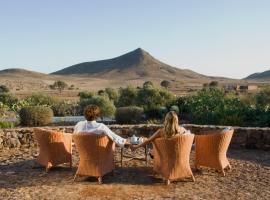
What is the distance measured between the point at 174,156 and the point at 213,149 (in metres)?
1.05

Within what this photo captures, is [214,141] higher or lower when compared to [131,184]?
higher

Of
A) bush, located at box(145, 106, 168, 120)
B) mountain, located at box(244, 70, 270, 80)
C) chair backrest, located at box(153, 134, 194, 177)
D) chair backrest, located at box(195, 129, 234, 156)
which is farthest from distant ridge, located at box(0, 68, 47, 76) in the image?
chair backrest, located at box(153, 134, 194, 177)

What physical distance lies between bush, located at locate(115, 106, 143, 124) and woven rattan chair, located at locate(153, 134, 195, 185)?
1341 centimetres

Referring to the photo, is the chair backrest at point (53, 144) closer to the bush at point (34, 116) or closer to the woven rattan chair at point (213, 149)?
the woven rattan chair at point (213, 149)

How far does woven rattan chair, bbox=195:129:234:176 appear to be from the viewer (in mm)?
8219

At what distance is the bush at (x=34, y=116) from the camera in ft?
63.7

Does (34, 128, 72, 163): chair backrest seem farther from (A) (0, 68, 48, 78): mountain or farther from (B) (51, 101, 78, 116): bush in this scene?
(A) (0, 68, 48, 78): mountain

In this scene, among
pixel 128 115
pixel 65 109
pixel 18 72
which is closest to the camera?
pixel 128 115

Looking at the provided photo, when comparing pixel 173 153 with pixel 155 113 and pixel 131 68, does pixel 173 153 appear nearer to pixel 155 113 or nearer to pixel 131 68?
pixel 155 113

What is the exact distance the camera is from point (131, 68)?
400 feet

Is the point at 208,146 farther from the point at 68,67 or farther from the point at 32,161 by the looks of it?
the point at 68,67


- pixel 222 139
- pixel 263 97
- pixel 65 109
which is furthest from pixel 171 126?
pixel 65 109

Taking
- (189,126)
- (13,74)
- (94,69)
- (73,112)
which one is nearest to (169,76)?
(94,69)

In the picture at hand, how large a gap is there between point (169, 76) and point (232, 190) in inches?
4285
